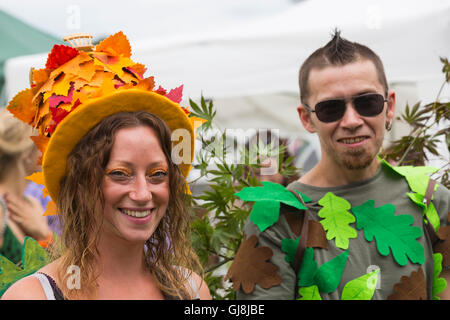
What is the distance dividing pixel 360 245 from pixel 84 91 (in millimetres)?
921

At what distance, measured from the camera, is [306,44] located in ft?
11.6

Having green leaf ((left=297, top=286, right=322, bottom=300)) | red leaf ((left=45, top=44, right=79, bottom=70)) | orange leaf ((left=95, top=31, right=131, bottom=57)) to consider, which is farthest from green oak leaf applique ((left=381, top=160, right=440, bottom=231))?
red leaf ((left=45, top=44, right=79, bottom=70))

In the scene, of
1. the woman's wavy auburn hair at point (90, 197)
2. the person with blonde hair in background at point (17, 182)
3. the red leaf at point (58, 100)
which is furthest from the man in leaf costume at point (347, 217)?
the person with blonde hair in background at point (17, 182)

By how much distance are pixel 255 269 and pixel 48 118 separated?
2.41 feet

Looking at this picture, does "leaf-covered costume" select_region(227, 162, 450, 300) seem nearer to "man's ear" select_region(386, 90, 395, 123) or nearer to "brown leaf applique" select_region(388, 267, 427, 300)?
"brown leaf applique" select_region(388, 267, 427, 300)

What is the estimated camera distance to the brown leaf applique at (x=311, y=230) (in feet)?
5.12

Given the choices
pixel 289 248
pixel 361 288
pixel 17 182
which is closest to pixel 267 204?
pixel 289 248

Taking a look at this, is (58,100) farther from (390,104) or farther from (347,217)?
(390,104)

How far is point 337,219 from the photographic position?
161 cm

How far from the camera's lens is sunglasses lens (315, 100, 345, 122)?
1.61 metres

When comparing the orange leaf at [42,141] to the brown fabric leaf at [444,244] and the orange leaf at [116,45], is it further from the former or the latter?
the brown fabric leaf at [444,244]
